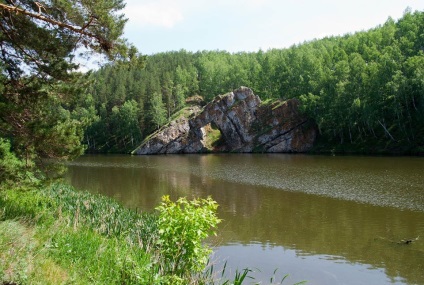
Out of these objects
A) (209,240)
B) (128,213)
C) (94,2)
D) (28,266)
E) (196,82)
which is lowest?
(209,240)

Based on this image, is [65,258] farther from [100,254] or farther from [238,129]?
[238,129]

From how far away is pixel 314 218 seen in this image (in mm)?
22203

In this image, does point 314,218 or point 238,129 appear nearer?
point 314,218

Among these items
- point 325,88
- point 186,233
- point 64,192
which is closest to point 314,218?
point 64,192

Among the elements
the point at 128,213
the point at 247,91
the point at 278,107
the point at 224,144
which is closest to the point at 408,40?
the point at 278,107

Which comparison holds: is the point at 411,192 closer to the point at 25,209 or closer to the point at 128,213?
the point at 128,213

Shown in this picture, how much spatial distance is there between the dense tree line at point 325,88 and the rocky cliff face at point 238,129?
5.27 metres

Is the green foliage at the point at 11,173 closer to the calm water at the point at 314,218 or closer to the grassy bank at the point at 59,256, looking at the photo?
the grassy bank at the point at 59,256

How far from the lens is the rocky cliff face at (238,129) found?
82.6 metres

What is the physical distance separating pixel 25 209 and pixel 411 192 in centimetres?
2676

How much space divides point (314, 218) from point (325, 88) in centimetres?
6206

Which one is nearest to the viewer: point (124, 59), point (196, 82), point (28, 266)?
point (28, 266)

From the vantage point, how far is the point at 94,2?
1062cm

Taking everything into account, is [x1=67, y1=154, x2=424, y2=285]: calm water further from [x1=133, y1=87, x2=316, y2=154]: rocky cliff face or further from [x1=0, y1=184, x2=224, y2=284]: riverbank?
[x1=133, y1=87, x2=316, y2=154]: rocky cliff face
